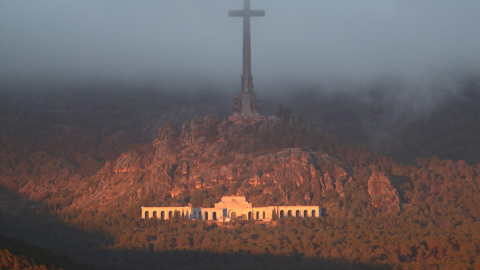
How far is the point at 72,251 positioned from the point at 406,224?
36.0 metres

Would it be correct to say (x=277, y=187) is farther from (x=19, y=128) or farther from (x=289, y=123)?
(x=19, y=128)

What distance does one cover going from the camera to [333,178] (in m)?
154

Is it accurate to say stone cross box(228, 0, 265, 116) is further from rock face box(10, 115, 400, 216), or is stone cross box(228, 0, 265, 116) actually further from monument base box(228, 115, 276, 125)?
rock face box(10, 115, 400, 216)

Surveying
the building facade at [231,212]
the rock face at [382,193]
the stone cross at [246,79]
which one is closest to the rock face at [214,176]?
the rock face at [382,193]

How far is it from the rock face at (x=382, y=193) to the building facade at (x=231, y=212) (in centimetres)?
755

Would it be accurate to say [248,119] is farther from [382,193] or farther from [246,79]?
[382,193]

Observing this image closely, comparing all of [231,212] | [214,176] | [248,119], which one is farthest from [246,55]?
[231,212]

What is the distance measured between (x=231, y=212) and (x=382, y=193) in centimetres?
1741

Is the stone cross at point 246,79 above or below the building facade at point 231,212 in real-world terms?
above

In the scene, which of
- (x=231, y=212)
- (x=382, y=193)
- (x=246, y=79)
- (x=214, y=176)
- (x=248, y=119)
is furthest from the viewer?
(x=246, y=79)

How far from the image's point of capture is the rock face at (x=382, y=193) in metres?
149

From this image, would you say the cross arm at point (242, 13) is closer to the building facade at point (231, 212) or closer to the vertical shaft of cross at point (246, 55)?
the vertical shaft of cross at point (246, 55)

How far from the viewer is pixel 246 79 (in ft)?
561

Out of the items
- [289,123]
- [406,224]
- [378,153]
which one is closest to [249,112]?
[289,123]
